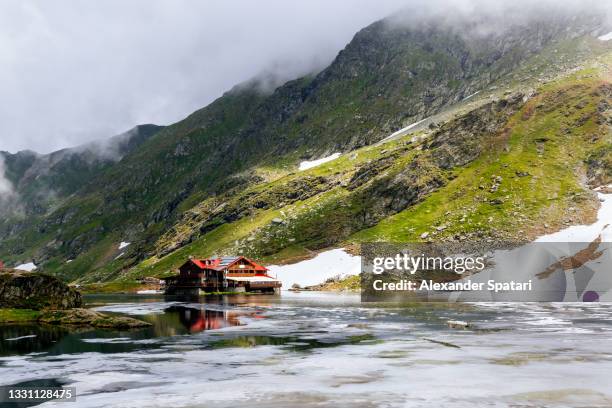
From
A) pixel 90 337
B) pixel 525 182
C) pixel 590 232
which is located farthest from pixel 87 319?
pixel 525 182

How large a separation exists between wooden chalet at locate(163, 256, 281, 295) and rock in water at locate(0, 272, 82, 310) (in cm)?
8512

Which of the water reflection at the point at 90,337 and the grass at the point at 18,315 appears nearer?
the water reflection at the point at 90,337

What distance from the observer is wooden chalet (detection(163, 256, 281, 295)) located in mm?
152000

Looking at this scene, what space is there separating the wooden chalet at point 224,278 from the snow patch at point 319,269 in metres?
5.57

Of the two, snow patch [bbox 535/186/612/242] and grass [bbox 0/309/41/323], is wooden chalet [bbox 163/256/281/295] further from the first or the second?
grass [bbox 0/309/41/323]

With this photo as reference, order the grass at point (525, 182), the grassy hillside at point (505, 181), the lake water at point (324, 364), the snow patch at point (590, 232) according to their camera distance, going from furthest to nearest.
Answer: the grassy hillside at point (505, 181) → the grass at point (525, 182) → the snow patch at point (590, 232) → the lake water at point (324, 364)

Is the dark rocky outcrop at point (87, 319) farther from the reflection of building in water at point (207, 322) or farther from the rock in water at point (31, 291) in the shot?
the reflection of building in water at point (207, 322)

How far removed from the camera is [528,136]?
184m

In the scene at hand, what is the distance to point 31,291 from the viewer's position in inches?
2468

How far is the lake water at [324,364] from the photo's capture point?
22750 mm

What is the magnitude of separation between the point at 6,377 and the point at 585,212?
148 metres

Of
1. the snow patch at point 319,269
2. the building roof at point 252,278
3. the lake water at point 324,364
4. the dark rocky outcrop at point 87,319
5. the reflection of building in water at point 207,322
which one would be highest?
the snow patch at point 319,269

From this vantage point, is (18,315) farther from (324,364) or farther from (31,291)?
(324,364)

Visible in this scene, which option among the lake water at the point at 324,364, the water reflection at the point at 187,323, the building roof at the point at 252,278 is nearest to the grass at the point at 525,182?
the building roof at the point at 252,278
